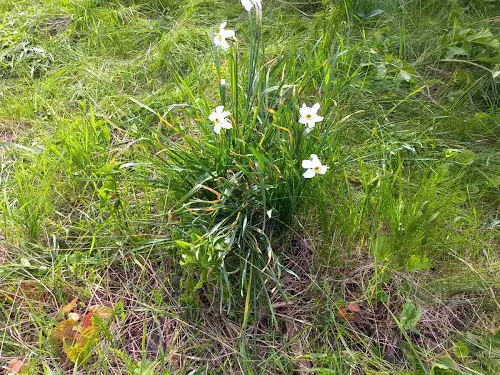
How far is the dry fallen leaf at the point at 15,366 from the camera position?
138 cm

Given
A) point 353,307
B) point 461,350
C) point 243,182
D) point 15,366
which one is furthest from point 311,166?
point 15,366

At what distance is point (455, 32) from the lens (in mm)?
2367

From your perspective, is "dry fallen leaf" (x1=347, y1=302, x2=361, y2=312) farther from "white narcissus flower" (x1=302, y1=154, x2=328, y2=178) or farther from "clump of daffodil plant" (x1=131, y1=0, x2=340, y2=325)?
"white narcissus flower" (x1=302, y1=154, x2=328, y2=178)

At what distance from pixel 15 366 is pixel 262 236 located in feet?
2.84

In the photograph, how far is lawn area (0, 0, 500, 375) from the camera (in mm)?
1441

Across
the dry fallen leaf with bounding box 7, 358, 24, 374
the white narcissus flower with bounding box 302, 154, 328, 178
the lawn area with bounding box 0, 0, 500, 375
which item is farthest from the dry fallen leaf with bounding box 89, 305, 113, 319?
the white narcissus flower with bounding box 302, 154, 328, 178

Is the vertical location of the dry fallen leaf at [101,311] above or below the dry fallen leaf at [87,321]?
below

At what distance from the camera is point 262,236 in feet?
5.19

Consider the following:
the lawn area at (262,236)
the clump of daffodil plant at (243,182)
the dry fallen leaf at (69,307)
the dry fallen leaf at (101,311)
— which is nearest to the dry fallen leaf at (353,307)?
the lawn area at (262,236)

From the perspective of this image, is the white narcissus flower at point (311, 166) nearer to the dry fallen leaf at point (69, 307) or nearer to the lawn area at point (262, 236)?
the lawn area at point (262, 236)

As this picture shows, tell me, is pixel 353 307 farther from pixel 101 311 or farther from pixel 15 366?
pixel 15 366

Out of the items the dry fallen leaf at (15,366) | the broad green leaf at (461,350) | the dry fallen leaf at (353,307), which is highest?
the dry fallen leaf at (15,366)

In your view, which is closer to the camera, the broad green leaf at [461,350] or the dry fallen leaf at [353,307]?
the broad green leaf at [461,350]

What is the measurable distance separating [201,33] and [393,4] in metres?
1.14
